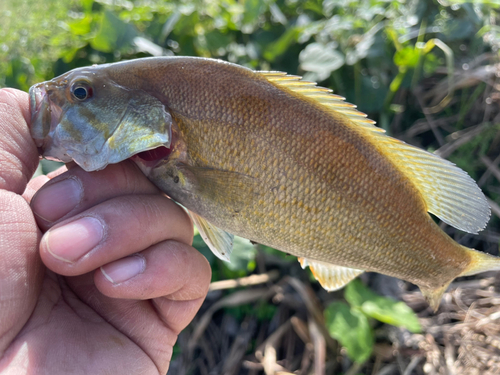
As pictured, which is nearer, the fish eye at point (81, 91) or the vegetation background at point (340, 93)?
the fish eye at point (81, 91)

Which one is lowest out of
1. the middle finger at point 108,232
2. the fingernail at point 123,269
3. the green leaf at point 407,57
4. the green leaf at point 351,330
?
the green leaf at point 351,330

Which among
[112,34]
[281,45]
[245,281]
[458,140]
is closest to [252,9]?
[281,45]

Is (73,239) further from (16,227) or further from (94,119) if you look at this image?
(94,119)

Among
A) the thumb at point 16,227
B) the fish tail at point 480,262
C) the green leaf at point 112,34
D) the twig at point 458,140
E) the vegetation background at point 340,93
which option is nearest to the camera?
the thumb at point 16,227

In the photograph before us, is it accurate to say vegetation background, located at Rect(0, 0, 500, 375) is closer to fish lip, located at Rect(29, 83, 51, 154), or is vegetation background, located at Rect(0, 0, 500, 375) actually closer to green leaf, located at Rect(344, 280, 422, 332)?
green leaf, located at Rect(344, 280, 422, 332)

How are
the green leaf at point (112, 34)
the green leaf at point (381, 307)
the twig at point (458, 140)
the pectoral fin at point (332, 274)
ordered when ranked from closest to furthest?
the pectoral fin at point (332, 274) → the green leaf at point (381, 307) → the green leaf at point (112, 34) → the twig at point (458, 140)

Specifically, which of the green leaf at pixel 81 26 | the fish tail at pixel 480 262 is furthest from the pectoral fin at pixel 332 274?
the green leaf at pixel 81 26

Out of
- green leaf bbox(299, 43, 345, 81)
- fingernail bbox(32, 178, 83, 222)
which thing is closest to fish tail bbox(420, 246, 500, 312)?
fingernail bbox(32, 178, 83, 222)

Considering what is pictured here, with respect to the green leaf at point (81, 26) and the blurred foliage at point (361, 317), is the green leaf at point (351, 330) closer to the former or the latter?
the blurred foliage at point (361, 317)

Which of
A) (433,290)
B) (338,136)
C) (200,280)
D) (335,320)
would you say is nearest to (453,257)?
(433,290)
